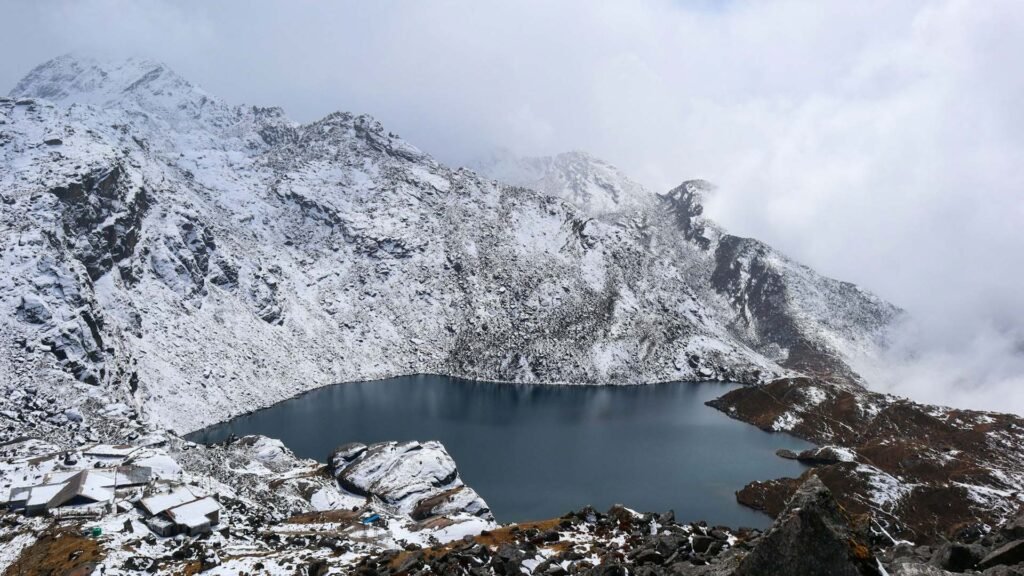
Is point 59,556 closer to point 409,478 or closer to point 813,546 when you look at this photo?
point 409,478

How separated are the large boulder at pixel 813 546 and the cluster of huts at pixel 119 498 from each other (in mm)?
46713

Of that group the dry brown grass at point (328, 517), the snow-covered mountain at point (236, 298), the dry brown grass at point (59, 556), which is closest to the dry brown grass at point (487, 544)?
the dry brown grass at point (59, 556)

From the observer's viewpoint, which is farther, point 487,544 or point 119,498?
point 119,498

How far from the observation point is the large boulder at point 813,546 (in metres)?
15.0

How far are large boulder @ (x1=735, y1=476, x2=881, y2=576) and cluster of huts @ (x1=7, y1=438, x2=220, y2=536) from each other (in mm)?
46713

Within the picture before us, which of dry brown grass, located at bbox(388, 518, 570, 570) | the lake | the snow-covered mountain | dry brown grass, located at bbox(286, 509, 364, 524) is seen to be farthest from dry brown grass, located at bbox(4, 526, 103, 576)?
the snow-covered mountain

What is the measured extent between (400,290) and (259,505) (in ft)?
401

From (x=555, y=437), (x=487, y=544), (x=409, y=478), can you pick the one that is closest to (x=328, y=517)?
(x=409, y=478)

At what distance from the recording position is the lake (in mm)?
87250

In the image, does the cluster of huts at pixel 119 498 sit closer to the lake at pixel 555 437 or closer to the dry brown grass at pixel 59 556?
the dry brown grass at pixel 59 556

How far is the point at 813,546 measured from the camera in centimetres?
1536

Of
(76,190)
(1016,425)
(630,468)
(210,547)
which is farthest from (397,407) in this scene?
(1016,425)

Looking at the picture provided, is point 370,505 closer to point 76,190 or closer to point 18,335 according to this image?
point 18,335

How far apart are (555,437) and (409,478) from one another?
148 ft
